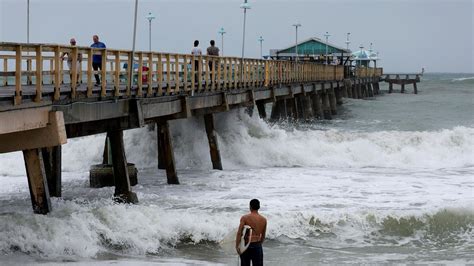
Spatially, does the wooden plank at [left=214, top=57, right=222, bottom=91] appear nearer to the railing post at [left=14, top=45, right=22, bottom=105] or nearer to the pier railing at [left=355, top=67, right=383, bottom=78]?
the railing post at [left=14, top=45, right=22, bottom=105]

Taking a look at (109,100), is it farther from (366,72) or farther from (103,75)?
(366,72)

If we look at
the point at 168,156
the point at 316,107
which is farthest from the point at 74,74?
the point at 316,107

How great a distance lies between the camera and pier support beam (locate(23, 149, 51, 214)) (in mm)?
14094

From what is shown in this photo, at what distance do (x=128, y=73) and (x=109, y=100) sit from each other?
1.36 metres

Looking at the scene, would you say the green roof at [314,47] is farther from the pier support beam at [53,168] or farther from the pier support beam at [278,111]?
the pier support beam at [53,168]

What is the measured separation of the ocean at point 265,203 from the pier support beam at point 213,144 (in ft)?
1.17

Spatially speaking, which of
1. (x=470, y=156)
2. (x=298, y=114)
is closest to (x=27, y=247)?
(x=470, y=156)

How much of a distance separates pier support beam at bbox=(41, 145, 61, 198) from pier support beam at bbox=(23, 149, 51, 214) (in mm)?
3593

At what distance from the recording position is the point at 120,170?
17625 mm

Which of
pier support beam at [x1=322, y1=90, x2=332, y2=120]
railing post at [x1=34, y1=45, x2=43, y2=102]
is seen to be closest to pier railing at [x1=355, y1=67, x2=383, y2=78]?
pier support beam at [x1=322, y1=90, x2=332, y2=120]

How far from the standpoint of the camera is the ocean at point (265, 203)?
13.6 meters

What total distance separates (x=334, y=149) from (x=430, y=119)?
72.1ft

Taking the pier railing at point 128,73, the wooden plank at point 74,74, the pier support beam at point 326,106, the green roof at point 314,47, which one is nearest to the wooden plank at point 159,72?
the pier railing at point 128,73

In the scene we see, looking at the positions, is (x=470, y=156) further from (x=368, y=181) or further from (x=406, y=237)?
(x=406, y=237)
